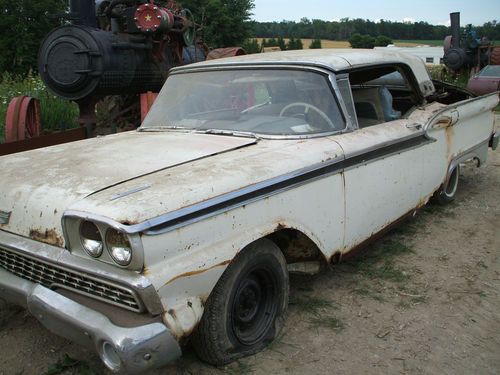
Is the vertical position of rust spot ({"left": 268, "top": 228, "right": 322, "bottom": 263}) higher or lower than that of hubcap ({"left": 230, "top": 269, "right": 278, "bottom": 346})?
higher

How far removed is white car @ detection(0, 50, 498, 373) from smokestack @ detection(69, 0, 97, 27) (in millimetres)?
2911

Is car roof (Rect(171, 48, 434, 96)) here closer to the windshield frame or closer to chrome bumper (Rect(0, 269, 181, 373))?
the windshield frame

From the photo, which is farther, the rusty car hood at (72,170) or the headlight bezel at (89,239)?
the rusty car hood at (72,170)

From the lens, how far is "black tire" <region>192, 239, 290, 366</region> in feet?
7.95

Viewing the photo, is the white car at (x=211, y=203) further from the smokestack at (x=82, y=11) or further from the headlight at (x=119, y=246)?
the smokestack at (x=82, y=11)

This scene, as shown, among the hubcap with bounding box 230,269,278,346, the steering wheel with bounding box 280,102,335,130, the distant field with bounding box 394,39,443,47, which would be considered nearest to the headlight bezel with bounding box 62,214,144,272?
the hubcap with bounding box 230,269,278,346

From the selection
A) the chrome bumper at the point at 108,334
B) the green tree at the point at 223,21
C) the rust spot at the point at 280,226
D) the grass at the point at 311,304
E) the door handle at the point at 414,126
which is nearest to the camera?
the chrome bumper at the point at 108,334

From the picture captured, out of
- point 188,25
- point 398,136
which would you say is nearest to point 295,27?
point 188,25

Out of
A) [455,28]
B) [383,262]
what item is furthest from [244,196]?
[455,28]

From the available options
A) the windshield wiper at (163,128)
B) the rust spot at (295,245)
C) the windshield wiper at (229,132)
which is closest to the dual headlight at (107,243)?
the rust spot at (295,245)

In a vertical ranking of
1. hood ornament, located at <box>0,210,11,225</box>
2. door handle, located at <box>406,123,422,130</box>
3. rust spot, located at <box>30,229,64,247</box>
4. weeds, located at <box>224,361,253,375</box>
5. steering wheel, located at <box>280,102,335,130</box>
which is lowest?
weeds, located at <box>224,361,253,375</box>

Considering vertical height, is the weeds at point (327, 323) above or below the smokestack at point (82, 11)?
below

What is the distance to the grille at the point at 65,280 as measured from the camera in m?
2.15

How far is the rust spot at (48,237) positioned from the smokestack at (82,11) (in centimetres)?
462
